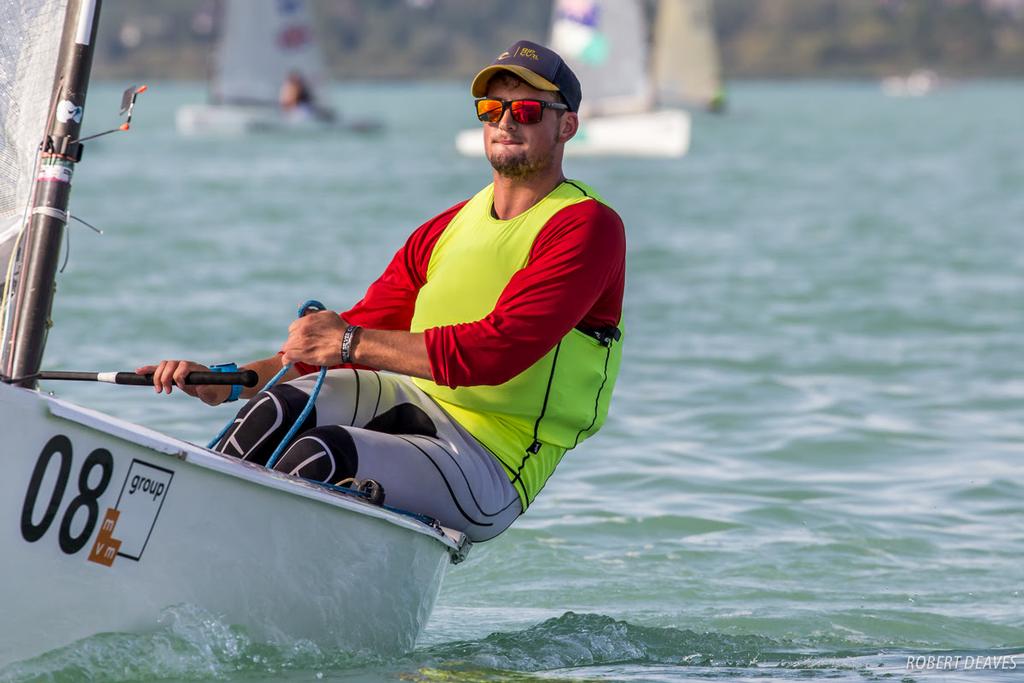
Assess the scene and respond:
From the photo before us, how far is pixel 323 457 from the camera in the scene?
11.5 feet

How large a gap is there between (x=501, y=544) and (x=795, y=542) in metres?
0.98

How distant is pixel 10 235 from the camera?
3.60 meters

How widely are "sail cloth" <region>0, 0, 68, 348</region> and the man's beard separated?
100 centimetres

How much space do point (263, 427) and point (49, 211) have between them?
0.66 metres

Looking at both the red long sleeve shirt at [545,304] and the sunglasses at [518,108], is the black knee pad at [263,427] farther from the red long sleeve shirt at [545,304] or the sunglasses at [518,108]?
the sunglasses at [518,108]

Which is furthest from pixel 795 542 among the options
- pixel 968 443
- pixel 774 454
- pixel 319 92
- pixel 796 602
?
pixel 319 92

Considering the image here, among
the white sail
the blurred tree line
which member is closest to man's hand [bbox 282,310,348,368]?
the white sail

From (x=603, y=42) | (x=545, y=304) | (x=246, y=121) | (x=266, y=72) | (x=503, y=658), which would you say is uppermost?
(x=603, y=42)

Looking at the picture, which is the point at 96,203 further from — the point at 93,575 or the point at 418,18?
the point at 418,18

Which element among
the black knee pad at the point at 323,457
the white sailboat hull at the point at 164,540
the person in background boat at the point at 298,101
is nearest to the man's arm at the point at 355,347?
the black knee pad at the point at 323,457

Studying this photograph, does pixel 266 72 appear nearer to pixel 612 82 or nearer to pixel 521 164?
pixel 612 82

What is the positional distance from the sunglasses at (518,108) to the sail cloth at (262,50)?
1139 inches

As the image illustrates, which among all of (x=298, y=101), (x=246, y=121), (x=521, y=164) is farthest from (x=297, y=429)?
(x=246, y=121)

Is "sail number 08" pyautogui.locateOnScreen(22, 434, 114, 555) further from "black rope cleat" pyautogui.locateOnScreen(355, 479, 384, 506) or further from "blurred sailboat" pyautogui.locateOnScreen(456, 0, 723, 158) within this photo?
"blurred sailboat" pyautogui.locateOnScreen(456, 0, 723, 158)
